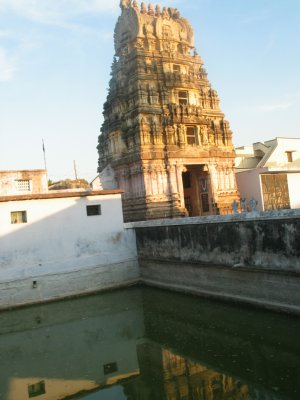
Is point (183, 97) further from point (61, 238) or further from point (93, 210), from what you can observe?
point (61, 238)

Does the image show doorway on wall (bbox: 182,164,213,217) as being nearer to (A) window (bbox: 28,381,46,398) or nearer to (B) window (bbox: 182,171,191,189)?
(B) window (bbox: 182,171,191,189)

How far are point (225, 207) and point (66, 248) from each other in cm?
1105

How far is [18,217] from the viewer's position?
17.3 metres

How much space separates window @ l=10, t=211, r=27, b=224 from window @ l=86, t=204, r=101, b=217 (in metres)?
2.87

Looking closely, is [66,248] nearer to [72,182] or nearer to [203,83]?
[72,182]

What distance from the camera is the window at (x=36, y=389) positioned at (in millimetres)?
9462

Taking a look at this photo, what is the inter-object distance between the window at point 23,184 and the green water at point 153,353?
24.4ft

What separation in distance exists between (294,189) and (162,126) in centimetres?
1011

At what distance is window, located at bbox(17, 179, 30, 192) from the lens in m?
21.1

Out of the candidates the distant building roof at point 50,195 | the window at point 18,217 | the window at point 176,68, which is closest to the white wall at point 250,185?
the window at point 176,68

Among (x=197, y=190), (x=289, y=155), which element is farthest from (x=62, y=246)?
(x=289, y=155)

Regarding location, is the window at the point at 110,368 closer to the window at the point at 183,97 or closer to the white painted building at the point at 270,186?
the white painted building at the point at 270,186

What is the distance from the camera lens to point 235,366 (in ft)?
30.6

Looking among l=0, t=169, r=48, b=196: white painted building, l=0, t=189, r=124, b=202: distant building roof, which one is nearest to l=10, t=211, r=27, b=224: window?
l=0, t=189, r=124, b=202: distant building roof
